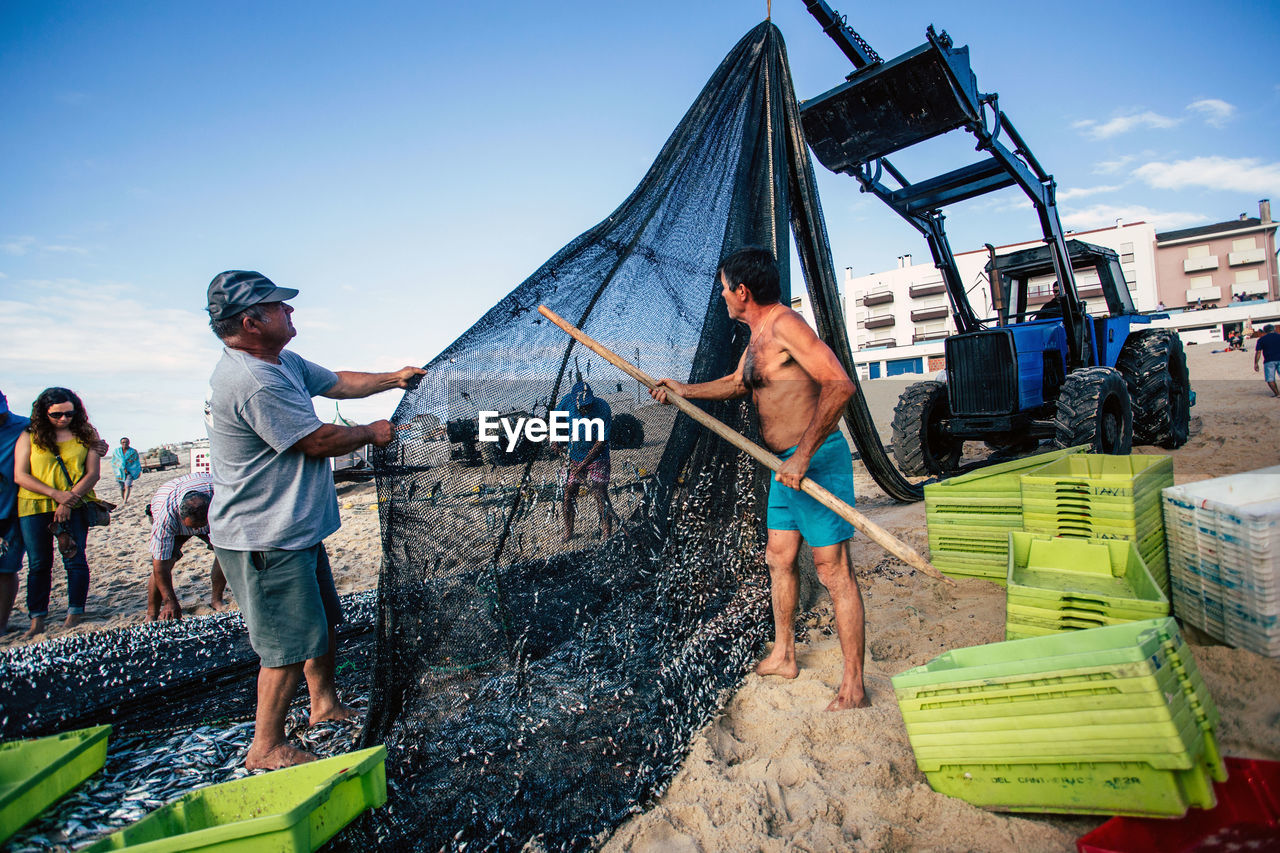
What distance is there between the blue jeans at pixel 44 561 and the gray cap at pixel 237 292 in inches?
129

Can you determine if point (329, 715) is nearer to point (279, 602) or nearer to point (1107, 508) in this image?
point (279, 602)

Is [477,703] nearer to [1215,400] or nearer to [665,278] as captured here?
[665,278]

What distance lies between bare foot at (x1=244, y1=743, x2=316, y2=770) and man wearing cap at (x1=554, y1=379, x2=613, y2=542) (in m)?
1.17

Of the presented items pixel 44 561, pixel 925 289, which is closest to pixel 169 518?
pixel 44 561

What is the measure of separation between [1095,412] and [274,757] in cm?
591

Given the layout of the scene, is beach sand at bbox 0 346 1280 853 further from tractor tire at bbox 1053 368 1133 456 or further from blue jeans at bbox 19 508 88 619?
blue jeans at bbox 19 508 88 619

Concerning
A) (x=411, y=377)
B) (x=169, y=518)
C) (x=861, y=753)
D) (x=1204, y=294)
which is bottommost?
(x=861, y=753)

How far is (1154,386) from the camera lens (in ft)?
23.0

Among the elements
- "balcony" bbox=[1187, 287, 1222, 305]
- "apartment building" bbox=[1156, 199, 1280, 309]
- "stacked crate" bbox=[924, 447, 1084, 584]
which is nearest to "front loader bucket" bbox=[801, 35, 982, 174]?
"stacked crate" bbox=[924, 447, 1084, 584]

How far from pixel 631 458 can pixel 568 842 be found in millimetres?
1456

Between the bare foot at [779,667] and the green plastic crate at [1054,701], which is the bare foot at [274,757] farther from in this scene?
the green plastic crate at [1054,701]

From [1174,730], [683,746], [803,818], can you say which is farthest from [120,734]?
[1174,730]

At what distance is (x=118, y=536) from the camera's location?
9.62 metres

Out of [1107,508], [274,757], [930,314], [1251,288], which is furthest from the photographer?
[930,314]
